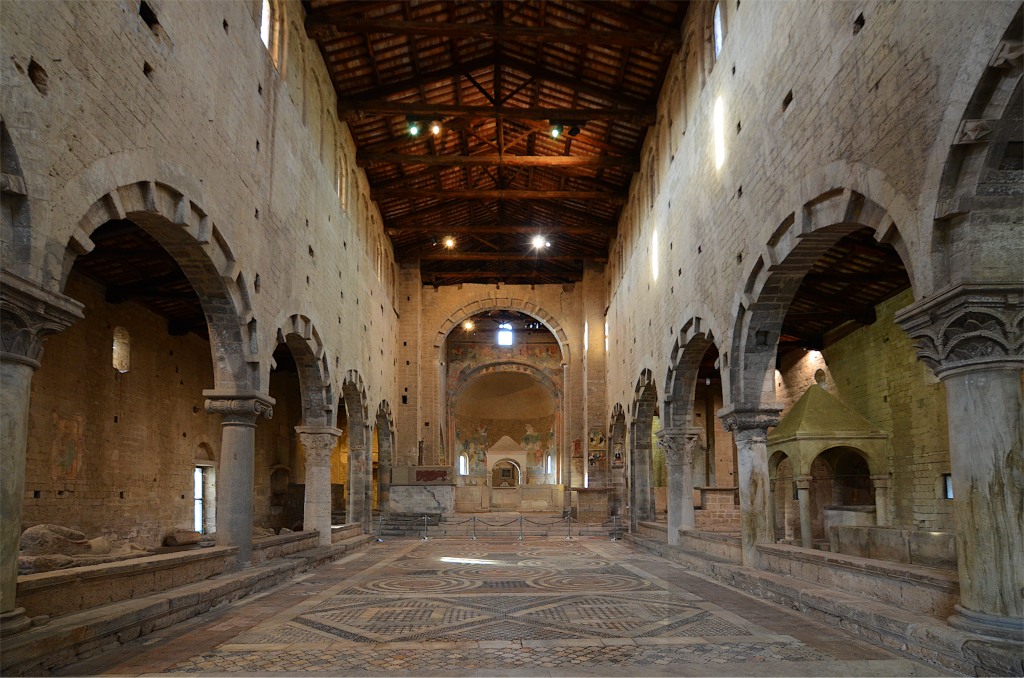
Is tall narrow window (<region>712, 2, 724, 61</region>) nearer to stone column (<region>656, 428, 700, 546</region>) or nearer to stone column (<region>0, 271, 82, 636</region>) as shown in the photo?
stone column (<region>656, 428, 700, 546</region>)

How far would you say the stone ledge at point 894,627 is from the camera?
6.45 meters

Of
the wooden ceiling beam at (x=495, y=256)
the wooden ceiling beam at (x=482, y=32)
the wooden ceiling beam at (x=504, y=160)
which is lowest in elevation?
the wooden ceiling beam at (x=495, y=256)

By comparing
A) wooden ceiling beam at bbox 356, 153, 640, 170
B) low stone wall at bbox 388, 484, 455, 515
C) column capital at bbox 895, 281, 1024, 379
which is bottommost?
low stone wall at bbox 388, 484, 455, 515

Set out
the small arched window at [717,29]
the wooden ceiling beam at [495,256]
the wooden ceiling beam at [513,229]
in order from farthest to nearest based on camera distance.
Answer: the wooden ceiling beam at [495,256], the wooden ceiling beam at [513,229], the small arched window at [717,29]

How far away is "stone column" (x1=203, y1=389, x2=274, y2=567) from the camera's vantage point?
13273mm

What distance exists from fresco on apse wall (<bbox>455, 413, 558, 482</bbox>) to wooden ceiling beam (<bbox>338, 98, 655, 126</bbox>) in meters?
26.5

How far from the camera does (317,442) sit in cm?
1941

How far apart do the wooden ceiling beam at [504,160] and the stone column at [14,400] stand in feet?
60.9

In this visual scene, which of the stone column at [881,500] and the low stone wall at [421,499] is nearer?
the stone column at [881,500]

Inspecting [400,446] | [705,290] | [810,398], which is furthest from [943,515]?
[400,446]

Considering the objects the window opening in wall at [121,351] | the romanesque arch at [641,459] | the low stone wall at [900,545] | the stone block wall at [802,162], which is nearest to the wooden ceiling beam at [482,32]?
the stone block wall at [802,162]

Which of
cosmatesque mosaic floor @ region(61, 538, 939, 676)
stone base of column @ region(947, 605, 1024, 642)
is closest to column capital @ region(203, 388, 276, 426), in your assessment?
cosmatesque mosaic floor @ region(61, 538, 939, 676)

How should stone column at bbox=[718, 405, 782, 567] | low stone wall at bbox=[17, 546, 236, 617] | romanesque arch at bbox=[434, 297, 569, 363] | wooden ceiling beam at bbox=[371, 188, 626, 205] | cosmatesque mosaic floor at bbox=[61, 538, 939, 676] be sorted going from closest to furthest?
1. cosmatesque mosaic floor at bbox=[61, 538, 939, 676]
2. low stone wall at bbox=[17, 546, 236, 617]
3. stone column at bbox=[718, 405, 782, 567]
4. wooden ceiling beam at bbox=[371, 188, 626, 205]
5. romanesque arch at bbox=[434, 297, 569, 363]

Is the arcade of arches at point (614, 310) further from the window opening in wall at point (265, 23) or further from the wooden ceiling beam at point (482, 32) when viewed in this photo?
the wooden ceiling beam at point (482, 32)
